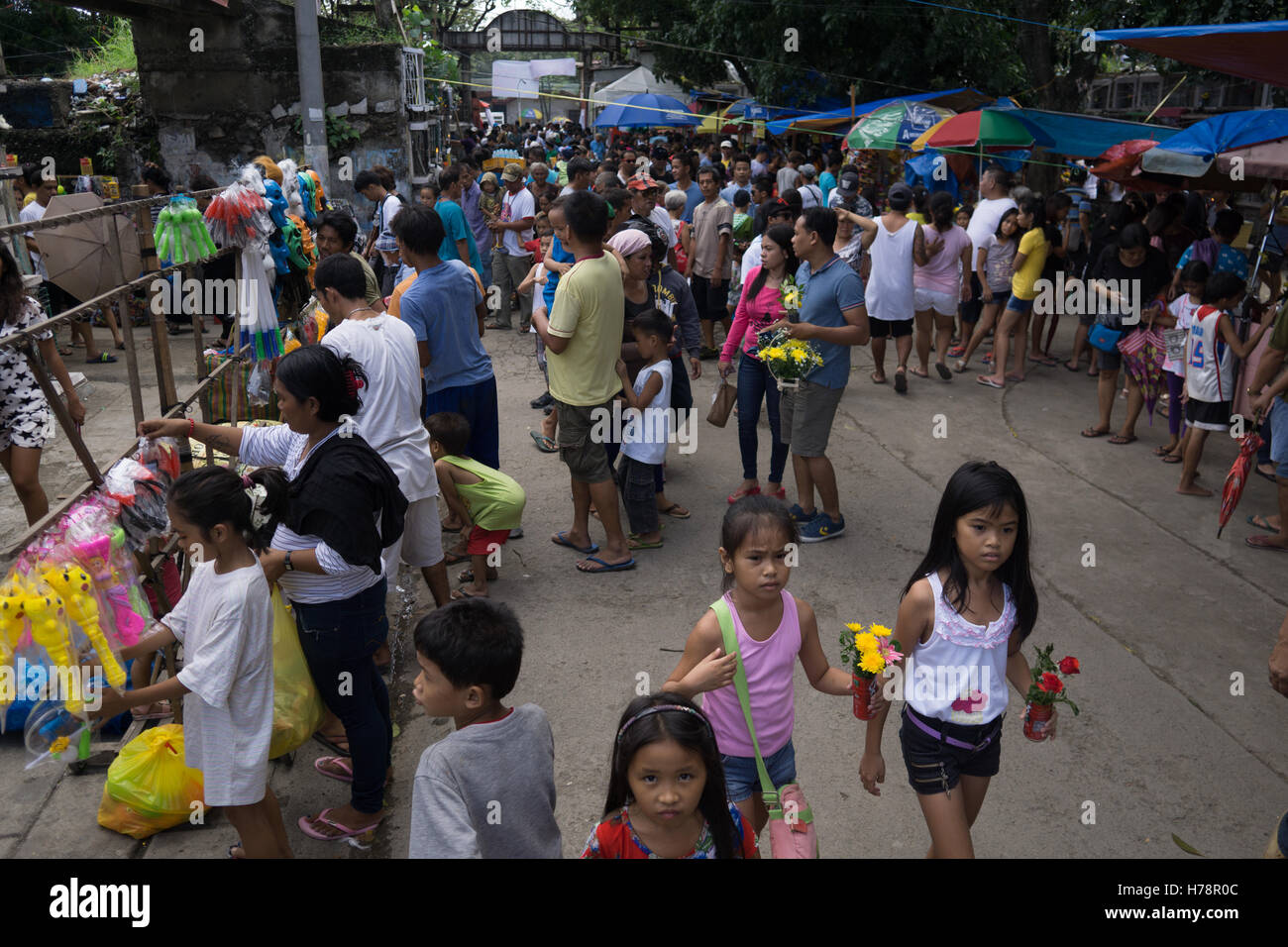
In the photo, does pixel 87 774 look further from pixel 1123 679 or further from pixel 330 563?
pixel 1123 679

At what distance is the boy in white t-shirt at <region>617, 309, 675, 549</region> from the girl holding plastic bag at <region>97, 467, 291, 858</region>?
291 centimetres

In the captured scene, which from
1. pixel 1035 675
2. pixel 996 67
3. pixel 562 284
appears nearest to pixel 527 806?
pixel 1035 675

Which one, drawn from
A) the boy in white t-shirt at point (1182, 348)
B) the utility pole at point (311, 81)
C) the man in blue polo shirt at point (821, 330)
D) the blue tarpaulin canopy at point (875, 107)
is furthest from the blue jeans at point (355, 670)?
the blue tarpaulin canopy at point (875, 107)

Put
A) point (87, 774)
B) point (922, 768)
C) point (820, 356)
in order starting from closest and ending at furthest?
point (922, 768), point (87, 774), point (820, 356)

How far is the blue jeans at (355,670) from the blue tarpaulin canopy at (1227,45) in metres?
5.14

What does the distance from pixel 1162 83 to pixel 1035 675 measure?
21.9 meters

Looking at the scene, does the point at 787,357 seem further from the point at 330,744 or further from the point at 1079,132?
the point at 1079,132

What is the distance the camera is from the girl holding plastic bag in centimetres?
299

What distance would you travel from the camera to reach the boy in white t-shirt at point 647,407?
19.4 ft

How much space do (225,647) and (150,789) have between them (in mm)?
1039

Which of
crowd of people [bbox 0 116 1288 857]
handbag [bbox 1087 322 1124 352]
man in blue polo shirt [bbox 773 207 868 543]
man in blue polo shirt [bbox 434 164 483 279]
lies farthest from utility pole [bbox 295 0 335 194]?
handbag [bbox 1087 322 1124 352]

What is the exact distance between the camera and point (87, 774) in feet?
13.4

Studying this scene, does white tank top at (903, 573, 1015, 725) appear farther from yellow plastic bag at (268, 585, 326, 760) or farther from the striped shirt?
yellow plastic bag at (268, 585, 326, 760)

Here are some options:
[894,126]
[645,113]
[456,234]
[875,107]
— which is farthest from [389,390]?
[645,113]
